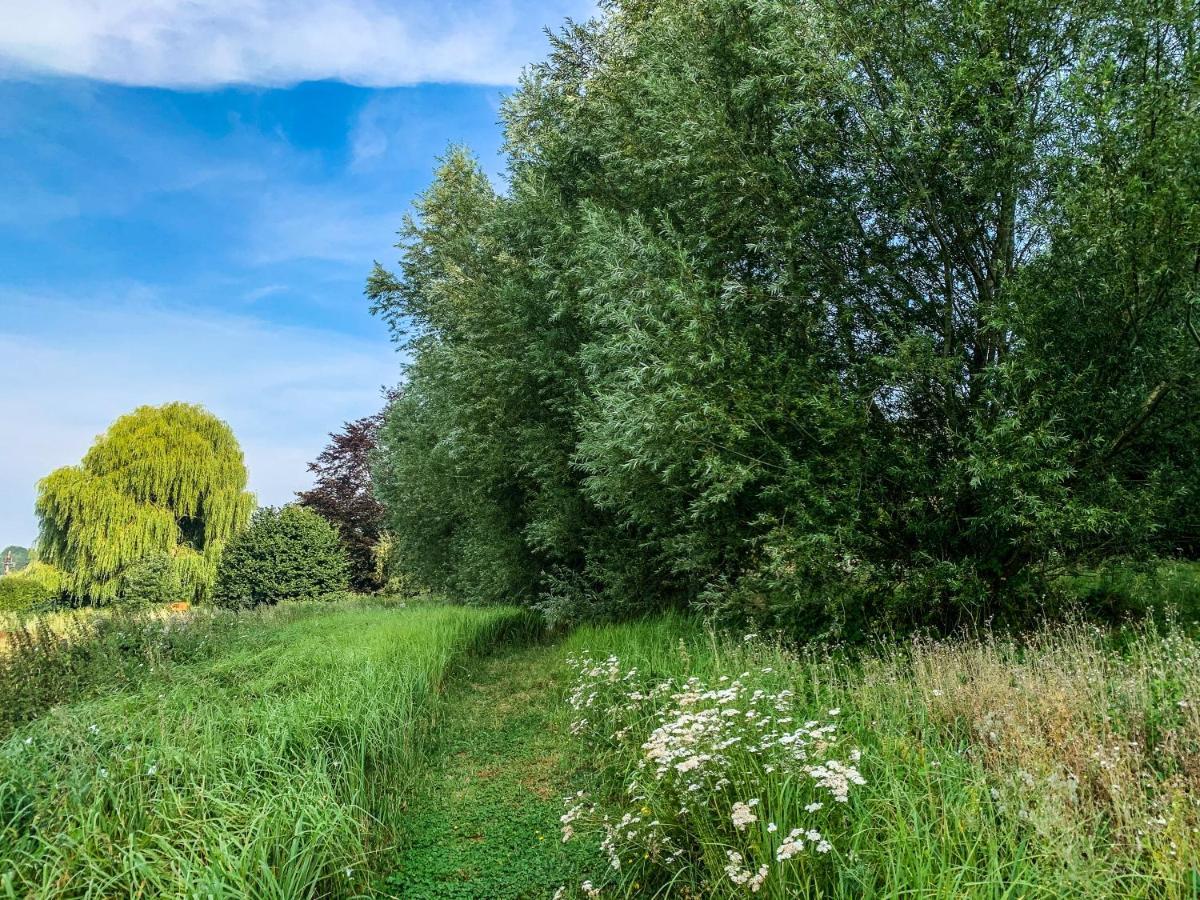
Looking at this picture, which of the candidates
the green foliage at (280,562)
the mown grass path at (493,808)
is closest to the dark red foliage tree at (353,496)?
the green foliage at (280,562)

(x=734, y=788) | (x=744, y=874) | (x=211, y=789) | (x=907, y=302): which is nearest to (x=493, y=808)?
(x=211, y=789)

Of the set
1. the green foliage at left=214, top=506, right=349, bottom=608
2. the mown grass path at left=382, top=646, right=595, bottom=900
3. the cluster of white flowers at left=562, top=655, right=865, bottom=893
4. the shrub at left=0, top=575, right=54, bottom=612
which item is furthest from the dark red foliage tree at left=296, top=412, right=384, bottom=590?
the cluster of white flowers at left=562, top=655, right=865, bottom=893

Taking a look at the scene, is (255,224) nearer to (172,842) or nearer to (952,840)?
(172,842)

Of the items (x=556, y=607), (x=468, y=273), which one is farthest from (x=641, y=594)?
(x=468, y=273)

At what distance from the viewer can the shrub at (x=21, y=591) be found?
2148cm

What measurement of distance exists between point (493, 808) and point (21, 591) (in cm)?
2469

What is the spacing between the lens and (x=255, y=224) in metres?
10.8

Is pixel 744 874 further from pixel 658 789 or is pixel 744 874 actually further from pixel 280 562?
pixel 280 562

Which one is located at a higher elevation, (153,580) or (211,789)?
(153,580)

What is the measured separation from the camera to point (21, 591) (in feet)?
72.7

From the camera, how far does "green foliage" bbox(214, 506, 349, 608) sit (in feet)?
77.8

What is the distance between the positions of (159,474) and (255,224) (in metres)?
19.0

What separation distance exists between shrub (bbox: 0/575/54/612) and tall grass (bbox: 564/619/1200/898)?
24387mm

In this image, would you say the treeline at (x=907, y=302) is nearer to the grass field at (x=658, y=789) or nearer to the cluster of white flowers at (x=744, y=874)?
the grass field at (x=658, y=789)
